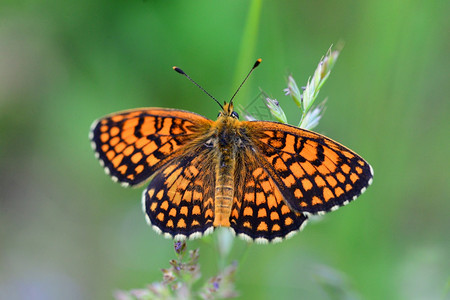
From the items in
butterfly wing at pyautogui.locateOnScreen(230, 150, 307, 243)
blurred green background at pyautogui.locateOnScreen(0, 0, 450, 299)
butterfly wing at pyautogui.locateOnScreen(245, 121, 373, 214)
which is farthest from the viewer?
blurred green background at pyautogui.locateOnScreen(0, 0, 450, 299)

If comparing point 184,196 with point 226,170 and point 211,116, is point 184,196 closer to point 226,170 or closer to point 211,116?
Answer: point 226,170

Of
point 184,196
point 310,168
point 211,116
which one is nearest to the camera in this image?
point 310,168

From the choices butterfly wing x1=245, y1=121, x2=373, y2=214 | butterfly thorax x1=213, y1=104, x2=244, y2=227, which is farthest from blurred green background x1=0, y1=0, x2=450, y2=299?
butterfly wing x1=245, y1=121, x2=373, y2=214

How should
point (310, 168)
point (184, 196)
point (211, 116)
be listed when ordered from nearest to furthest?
point (310, 168) → point (184, 196) → point (211, 116)

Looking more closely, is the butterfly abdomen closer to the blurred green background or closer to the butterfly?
the butterfly

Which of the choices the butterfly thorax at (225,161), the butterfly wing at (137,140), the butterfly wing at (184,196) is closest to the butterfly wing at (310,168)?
the butterfly thorax at (225,161)

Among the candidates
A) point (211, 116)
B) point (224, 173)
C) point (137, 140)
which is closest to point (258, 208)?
point (224, 173)

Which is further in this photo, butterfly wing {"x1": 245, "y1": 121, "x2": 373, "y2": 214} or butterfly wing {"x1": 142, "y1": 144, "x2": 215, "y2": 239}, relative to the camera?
butterfly wing {"x1": 142, "y1": 144, "x2": 215, "y2": 239}

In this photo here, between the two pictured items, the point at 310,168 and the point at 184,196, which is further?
the point at 184,196
